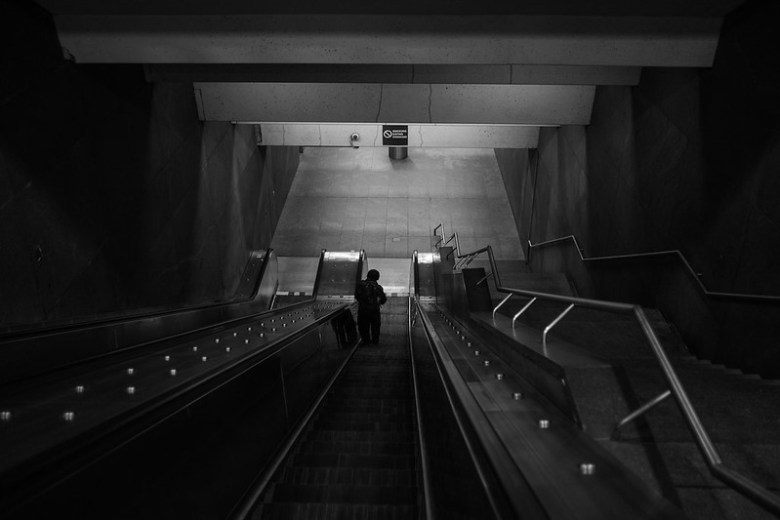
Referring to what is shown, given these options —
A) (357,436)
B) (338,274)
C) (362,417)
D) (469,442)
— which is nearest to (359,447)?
(357,436)

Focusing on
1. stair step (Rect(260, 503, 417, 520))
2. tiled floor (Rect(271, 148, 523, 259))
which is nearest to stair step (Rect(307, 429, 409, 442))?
stair step (Rect(260, 503, 417, 520))

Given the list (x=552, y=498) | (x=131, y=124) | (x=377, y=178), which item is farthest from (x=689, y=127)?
(x=377, y=178)

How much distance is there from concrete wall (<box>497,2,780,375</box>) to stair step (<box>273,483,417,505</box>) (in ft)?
11.4

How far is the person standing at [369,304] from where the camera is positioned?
26.3ft

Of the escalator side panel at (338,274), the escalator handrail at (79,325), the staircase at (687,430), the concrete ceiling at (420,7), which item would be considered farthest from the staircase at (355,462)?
the escalator side panel at (338,274)

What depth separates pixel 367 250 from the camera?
1505 cm

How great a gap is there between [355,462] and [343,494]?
490mm

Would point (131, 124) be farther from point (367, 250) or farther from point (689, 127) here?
point (367, 250)

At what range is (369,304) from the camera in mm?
8117

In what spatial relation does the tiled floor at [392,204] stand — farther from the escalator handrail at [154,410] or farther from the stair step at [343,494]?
the escalator handrail at [154,410]

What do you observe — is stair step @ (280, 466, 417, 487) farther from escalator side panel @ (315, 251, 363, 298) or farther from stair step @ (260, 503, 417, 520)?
escalator side panel @ (315, 251, 363, 298)

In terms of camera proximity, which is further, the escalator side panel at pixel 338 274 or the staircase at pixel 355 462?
the escalator side panel at pixel 338 274

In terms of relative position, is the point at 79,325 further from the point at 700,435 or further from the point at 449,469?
the point at 700,435

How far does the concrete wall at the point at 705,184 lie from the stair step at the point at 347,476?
11.1 ft
